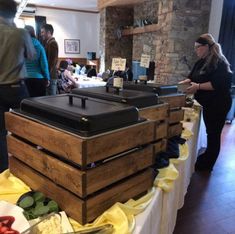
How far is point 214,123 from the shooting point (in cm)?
262

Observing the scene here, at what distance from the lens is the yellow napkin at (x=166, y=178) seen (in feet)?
3.71

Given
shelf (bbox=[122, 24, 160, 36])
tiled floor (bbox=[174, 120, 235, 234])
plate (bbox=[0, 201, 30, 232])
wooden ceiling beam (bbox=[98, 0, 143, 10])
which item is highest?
wooden ceiling beam (bbox=[98, 0, 143, 10])

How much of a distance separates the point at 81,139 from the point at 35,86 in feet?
7.62

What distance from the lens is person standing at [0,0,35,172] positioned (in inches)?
70.6

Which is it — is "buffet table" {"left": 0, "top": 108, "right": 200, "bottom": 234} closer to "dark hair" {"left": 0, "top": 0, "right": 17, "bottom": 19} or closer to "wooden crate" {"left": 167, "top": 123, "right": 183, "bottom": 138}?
"wooden crate" {"left": 167, "top": 123, "right": 183, "bottom": 138}

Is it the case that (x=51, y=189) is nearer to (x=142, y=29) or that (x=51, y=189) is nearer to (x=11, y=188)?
(x=11, y=188)

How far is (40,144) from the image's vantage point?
0.92 m

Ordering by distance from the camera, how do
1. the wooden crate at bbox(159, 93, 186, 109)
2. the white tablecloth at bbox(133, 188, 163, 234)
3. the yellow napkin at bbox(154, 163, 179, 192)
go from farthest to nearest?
the wooden crate at bbox(159, 93, 186, 109)
the yellow napkin at bbox(154, 163, 179, 192)
the white tablecloth at bbox(133, 188, 163, 234)

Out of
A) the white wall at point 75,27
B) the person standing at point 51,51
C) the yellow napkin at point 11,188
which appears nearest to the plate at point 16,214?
the yellow napkin at point 11,188

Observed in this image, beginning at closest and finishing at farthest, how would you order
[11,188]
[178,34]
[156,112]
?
[11,188]
[156,112]
[178,34]

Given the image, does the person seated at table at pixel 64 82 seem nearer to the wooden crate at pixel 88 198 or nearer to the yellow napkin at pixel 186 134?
the yellow napkin at pixel 186 134

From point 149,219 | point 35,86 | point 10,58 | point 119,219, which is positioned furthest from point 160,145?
point 35,86

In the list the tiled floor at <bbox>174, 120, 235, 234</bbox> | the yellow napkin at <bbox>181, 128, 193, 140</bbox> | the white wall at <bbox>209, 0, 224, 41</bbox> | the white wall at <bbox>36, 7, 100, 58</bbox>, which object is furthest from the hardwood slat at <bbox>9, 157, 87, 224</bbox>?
the white wall at <bbox>36, 7, 100, 58</bbox>

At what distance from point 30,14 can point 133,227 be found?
9.48 m
